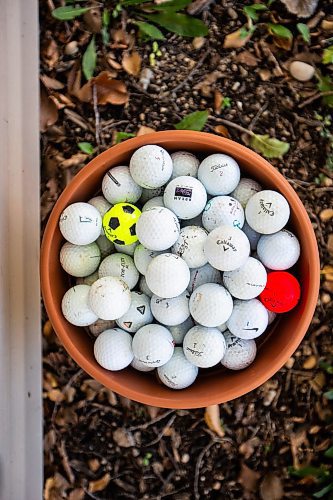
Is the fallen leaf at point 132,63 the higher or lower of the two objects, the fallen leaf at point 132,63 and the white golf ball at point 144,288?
the higher

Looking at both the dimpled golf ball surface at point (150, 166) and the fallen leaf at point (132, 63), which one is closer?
the dimpled golf ball surface at point (150, 166)

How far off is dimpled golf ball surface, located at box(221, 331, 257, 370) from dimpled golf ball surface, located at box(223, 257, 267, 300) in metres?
0.08

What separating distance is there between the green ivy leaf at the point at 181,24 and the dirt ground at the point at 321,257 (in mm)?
18

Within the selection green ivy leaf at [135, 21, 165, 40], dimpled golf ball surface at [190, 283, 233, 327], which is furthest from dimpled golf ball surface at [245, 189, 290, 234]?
green ivy leaf at [135, 21, 165, 40]

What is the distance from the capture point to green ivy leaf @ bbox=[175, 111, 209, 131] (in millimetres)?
1235

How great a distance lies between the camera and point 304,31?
1258mm

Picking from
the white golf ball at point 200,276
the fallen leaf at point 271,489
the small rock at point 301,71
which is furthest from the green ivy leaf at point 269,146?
the fallen leaf at point 271,489

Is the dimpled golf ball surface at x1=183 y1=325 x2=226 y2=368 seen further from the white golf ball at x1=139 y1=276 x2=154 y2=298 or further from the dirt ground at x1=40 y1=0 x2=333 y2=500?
the dirt ground at x1=40 y1=0 x2=333 y2=500

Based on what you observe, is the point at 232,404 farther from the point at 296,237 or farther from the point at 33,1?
the point at 33,1

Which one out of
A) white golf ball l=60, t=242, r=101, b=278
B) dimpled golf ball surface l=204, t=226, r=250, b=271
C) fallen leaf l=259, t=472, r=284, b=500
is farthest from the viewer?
fallen leaf l=259, t=472, r=284, b=500

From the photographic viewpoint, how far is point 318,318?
1.24m

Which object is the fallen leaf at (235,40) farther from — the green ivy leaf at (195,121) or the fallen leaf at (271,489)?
the fallen leaf at (271,489)

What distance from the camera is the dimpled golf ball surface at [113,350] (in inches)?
39.2

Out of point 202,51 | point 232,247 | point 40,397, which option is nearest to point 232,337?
point 232,247
